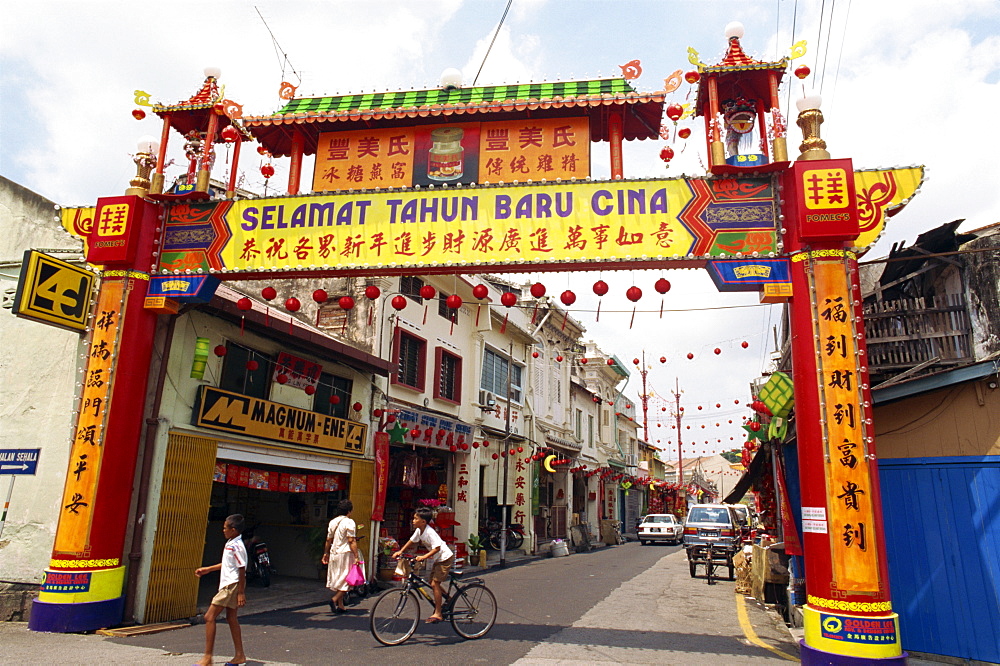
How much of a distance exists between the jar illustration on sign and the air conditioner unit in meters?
11.7

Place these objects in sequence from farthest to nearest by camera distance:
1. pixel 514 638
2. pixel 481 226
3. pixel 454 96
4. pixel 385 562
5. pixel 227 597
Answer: pixel 385 562 → pixel 454 96 → pixel 481 226 → pixel 514 638 → pixel 227 597

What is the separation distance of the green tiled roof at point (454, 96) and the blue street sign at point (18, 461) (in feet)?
21.8

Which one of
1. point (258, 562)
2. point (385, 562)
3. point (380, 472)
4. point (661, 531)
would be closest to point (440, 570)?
point (258, 562)

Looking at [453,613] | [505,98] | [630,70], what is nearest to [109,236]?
[505,98]

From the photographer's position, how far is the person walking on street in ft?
22.7

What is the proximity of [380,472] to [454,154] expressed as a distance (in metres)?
8.17

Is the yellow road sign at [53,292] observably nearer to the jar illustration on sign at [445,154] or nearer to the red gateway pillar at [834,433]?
the jar illustration on sign at [445,154]

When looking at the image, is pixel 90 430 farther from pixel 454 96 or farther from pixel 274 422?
pixel 454 96

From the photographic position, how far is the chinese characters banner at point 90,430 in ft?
29.6

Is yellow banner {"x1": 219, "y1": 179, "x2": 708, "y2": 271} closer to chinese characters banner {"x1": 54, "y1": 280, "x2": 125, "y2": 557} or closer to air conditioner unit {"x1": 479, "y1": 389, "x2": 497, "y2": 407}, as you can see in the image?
chinese characters banner {"x1": 54, "y1": 280, "x2": 125, "y2": 557}

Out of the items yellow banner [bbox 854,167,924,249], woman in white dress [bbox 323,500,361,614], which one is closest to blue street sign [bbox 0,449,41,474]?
woman in white dress [bbox 323,500,361,614]

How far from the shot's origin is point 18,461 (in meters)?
9.30

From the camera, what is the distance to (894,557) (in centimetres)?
829

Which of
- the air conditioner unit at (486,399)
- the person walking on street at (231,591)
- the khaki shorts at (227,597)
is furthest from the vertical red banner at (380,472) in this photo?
the khaki shorts at (227,597)
